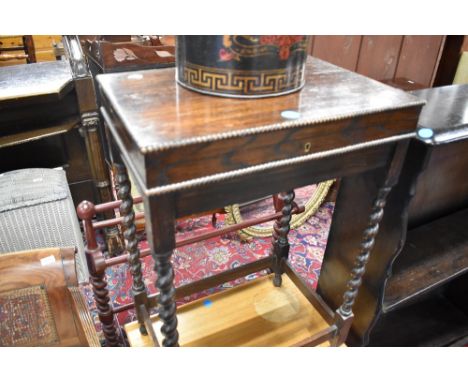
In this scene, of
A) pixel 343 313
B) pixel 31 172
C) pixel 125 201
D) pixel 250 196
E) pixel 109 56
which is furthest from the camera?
pixel 109 56

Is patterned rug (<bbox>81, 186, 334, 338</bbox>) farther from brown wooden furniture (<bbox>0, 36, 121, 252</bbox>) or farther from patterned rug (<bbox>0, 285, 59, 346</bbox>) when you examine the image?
patterned rug (<bbox>0, 285, 59, 346</bbox>)

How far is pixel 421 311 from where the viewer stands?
1.80m

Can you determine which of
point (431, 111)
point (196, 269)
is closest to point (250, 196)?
point (431, 111)

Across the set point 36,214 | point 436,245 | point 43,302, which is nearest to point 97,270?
point 43,302

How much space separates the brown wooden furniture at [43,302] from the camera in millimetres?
1128

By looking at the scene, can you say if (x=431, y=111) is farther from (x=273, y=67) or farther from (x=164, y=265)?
(x=164, y=265)

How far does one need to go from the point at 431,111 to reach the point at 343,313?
708mm

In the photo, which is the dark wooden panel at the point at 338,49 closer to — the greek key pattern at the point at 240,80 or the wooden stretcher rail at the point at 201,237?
the wooden stretcher rail at the point at 201,237

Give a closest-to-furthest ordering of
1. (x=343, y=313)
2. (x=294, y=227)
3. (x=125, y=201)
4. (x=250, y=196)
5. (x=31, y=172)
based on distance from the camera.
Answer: (x=250, y=196), (x=125, y=201), (x=343, y=313), (x=31, y=172), (x=294, y=227)

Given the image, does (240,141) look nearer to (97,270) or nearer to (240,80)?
(240,80)

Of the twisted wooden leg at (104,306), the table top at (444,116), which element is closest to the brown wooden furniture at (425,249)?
the table top at (444,116)

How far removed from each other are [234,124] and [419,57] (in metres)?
2.83

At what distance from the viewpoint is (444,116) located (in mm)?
1103

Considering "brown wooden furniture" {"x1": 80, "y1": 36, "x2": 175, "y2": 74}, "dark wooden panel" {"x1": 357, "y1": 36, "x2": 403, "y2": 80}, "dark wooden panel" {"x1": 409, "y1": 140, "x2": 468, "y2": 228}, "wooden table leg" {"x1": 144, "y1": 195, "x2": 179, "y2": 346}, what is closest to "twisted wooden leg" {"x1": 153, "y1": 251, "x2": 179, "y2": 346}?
"wooden table leg" {"x1": 144, "y1": 195, "x2": 179, "y2": 346}
